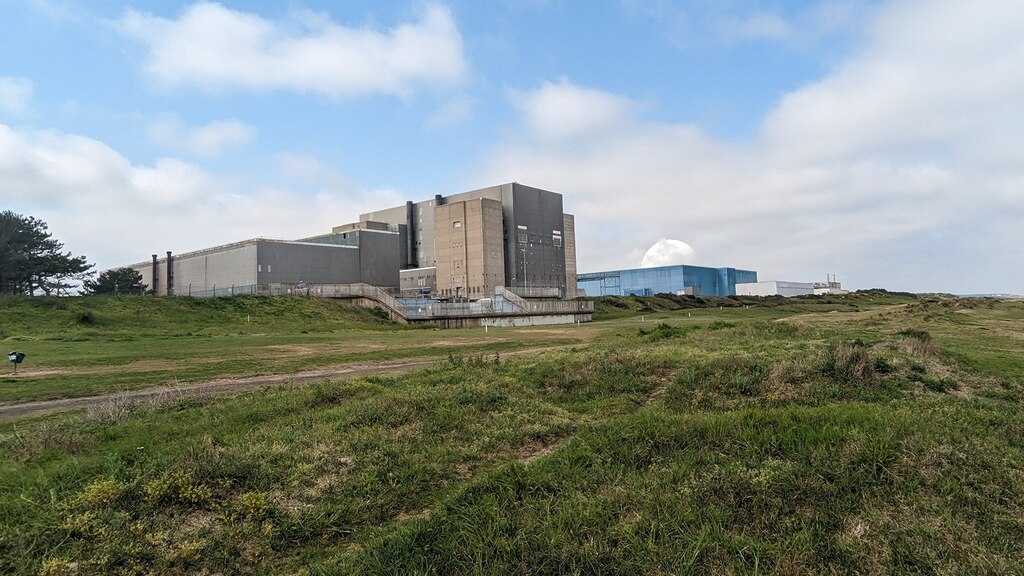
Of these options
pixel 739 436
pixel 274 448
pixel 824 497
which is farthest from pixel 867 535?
pixel 274 448

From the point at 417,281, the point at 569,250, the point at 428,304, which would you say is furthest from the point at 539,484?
the point at 569,250

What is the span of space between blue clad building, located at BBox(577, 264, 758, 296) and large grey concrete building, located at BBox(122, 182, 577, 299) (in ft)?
142

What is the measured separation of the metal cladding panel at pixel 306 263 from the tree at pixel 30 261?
1965cm

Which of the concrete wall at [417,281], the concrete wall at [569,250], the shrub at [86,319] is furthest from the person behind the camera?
the concrete wall at [569,250]

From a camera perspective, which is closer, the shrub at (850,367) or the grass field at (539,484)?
the grass field at (539,484)

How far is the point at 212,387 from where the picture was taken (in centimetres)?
1579

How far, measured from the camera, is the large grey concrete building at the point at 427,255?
7781 centimetres

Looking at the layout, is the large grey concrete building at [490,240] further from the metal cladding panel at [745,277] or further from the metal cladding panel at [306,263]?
the metal cladding panel at [745,277]

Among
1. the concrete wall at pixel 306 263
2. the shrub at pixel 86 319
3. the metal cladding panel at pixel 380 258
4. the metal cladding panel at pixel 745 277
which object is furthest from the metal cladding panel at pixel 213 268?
the metal cladding panel at pixel 745 277

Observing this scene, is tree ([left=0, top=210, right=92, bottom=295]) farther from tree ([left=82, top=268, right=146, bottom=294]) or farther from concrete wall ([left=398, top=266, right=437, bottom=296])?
concrete wall ([left=398, top=266, right=437, bottom=296])

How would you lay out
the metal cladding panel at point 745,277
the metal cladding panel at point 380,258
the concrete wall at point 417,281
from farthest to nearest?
the metal cladding panel at point 745,277, the metal cladding panel at point 380,258, the concrete wall at point 417,281

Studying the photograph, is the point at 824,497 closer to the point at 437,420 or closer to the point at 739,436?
the point at 739,436

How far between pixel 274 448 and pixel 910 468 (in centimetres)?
819

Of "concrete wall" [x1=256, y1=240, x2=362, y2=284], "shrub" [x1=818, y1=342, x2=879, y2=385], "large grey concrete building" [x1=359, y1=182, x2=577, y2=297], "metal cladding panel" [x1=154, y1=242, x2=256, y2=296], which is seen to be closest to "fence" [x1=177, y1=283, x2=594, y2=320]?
"concrete wall" [x1=256, y1=240, x2=362, y2=284]
